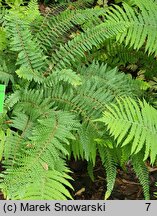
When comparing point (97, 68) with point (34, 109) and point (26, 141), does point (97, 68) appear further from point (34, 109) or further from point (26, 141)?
point (26, 141)

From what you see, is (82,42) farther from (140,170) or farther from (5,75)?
(140,170)

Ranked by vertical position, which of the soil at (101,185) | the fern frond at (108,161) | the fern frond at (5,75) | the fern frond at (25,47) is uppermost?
the fern frond at (25,47)

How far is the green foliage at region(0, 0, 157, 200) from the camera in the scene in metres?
3.13

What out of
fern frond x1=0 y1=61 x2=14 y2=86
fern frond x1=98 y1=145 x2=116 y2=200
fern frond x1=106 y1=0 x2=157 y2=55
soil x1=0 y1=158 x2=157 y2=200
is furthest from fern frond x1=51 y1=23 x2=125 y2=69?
soil x1=0 y1=158 x2=157 y2=200

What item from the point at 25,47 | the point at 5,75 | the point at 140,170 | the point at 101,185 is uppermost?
the point at 25,47

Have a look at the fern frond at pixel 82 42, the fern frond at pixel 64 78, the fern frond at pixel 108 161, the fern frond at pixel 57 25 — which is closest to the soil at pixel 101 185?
the fern frond at pixel 108 161

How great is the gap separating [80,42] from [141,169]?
1.39 meters

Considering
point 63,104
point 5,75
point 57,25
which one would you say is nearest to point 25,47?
point 5,75

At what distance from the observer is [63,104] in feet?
12.1

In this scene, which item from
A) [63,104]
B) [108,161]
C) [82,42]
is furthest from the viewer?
[82,42]

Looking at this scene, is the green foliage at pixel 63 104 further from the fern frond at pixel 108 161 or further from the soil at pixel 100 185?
the soil at pixel 100 185

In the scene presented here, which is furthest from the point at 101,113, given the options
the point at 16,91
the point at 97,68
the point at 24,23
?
the point at 24,23

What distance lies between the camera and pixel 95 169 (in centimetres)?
426

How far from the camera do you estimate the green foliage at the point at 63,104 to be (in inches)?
123
